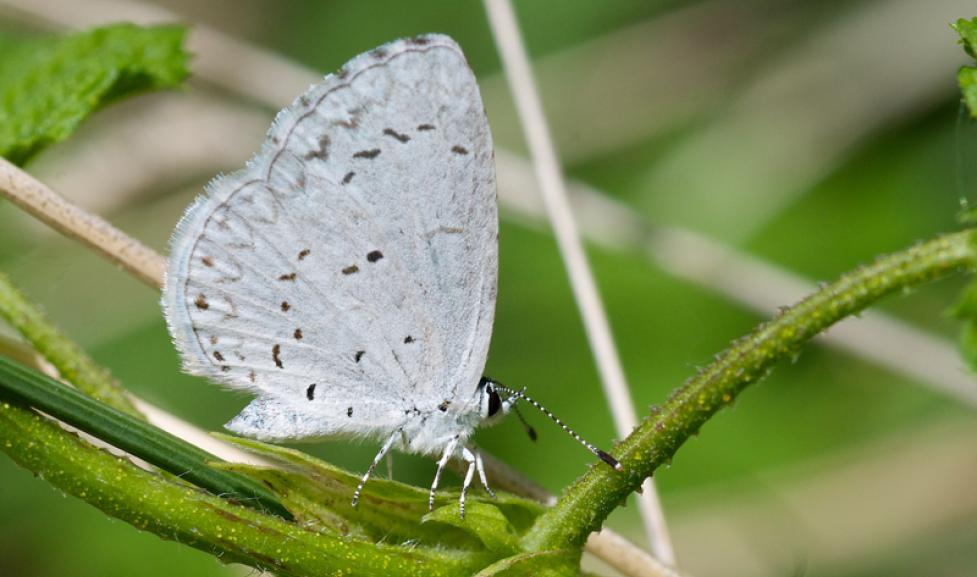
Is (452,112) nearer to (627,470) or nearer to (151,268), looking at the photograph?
(151,268)


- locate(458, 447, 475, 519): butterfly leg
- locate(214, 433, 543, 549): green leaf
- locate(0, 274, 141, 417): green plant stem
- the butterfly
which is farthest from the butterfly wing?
locate(214, 433, 543, 549): green leaf

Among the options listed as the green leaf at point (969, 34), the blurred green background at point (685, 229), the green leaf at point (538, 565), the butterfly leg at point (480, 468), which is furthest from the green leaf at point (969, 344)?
the blurred green background at point (685, 229)

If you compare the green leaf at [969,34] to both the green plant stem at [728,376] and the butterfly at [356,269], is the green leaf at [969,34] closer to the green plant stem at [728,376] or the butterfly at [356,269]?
the green plant stem at [728,376]

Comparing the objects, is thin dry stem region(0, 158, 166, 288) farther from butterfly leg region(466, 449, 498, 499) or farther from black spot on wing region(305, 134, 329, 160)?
butterfly leg region(466, 449, 498, 499)

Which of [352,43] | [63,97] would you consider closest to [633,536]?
[63,97]

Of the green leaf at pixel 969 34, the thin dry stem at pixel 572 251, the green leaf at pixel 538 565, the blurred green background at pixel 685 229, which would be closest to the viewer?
the green leaf at pixel 538 565

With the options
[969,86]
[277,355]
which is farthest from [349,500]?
[969,86]
